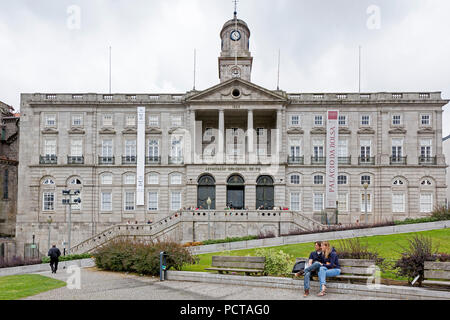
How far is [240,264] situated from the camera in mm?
15328

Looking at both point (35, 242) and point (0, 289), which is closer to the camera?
point (0, 289)

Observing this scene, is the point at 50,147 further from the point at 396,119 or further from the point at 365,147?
the point at 396,119

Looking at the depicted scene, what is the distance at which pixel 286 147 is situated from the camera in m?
44.7

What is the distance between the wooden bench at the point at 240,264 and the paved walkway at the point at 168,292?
107 cm

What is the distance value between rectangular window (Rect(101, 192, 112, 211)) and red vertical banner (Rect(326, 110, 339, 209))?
24.3 m

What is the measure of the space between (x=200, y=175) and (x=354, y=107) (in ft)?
63.0

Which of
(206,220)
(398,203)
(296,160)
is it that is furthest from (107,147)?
(398,203)

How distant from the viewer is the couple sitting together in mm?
12422

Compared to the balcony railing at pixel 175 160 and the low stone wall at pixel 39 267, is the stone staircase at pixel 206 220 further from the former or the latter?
the low stone wall at pixel 39 267

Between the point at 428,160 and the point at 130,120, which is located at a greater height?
the point at 130,120

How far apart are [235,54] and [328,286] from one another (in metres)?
42.2

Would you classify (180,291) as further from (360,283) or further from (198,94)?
(198,94)

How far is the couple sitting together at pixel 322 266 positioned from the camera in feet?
40.8

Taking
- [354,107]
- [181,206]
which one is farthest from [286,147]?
[181,206]
